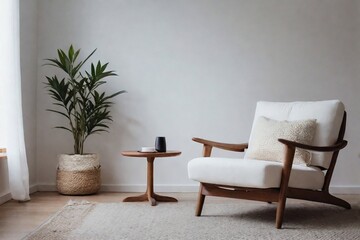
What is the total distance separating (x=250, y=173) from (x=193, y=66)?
202 centimetres

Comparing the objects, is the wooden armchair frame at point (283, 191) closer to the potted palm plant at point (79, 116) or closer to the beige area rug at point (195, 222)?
the beige area rug at point (195, 222)

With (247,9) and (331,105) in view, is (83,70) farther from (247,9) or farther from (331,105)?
(331,105)

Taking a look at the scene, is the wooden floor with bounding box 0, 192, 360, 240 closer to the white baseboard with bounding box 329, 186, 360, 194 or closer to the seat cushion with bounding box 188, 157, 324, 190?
the white baseboard with bounding box 329, 186, 360, 194

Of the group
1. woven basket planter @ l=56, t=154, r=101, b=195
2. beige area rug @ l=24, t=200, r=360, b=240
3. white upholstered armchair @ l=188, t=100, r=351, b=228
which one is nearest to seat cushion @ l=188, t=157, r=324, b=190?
white upholstered armchair @ l=188, t=100, r=351, b=228

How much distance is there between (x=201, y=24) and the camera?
4840 millimetres

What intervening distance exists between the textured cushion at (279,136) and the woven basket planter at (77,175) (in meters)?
1.57

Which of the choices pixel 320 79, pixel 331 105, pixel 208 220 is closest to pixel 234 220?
pixel 208 220

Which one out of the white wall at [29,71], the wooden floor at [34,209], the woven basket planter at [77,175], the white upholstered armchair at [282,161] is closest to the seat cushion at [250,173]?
the white upholstered armchair at [282,161]

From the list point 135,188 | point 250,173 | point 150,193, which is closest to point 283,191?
point 250,173

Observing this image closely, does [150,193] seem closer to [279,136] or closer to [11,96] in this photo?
[279,136]

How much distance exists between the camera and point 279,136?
11.6ft

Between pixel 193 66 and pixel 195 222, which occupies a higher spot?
pixel 193 66

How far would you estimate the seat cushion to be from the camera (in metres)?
3.00

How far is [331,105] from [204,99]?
4.87ft
